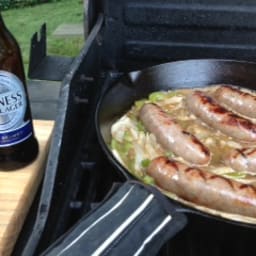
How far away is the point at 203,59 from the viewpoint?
2.04m

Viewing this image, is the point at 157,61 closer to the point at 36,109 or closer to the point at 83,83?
the point at 83,83

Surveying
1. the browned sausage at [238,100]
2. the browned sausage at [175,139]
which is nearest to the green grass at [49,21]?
the browned sausage at [238,100]

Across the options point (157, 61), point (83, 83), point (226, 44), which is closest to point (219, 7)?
point (226, 44)

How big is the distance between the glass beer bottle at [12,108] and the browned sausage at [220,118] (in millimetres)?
648

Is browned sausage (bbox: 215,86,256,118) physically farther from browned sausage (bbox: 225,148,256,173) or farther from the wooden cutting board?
the wooden cutting board

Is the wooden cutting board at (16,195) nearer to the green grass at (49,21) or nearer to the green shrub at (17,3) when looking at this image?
the green grass at (49,21)

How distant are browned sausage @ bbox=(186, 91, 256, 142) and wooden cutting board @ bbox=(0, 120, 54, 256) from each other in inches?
22.9

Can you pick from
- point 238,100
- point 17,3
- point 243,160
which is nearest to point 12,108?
point 243,160

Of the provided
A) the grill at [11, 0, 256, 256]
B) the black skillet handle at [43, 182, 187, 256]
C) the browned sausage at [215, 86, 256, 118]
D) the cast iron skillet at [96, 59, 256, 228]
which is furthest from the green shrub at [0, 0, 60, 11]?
the black skillet handle at [43, 182, 187, 256]

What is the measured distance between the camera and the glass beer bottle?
132 cm

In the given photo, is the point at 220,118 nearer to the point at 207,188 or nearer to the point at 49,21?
the point at 207,188

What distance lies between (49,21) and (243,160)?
4539 mm

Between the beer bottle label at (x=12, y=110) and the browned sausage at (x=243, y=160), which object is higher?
the beer bottle label at (x=12, y=110)

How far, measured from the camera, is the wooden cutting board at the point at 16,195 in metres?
1.25
